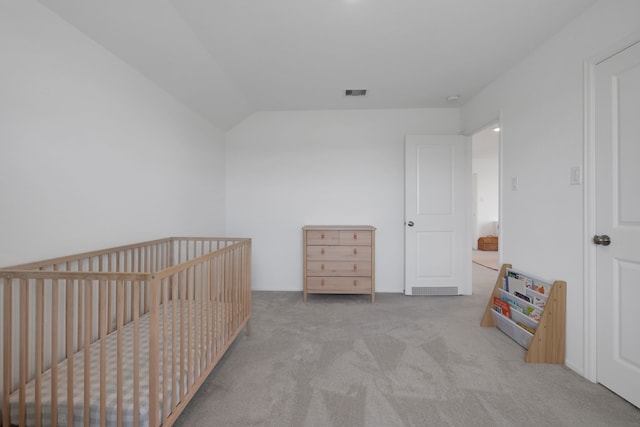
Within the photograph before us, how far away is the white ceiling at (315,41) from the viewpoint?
1.58 meters

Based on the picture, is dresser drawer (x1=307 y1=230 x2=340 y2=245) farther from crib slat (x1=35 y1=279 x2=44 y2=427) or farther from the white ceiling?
crib slat (x1=35 y1=279 x2=44 y2=427)

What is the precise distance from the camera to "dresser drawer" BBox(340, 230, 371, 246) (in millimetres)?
2908

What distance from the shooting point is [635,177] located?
1.37 meters

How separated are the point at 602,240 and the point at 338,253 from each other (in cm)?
203

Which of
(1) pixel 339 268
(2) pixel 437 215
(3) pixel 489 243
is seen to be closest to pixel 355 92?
(2) pixel 437 215

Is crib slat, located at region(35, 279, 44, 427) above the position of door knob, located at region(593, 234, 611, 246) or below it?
below

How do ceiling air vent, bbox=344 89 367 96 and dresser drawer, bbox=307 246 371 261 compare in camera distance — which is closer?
ceiling air vent, bbox=344 89 367 96

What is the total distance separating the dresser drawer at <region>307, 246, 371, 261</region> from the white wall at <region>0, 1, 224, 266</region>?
4.64 ft

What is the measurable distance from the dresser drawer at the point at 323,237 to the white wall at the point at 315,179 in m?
0.42

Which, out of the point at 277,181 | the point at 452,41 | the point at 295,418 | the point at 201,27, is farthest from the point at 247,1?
the point at 295,418

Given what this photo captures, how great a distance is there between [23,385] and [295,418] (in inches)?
44.1

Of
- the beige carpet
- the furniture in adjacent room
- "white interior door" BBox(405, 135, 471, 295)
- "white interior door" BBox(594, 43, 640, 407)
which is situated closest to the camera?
"white interior door" BBox(594, 43, 640, 407)

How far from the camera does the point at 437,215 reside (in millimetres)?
3102

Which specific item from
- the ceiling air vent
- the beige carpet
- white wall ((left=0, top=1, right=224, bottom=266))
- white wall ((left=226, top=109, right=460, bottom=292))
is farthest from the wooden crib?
the beige carpet
